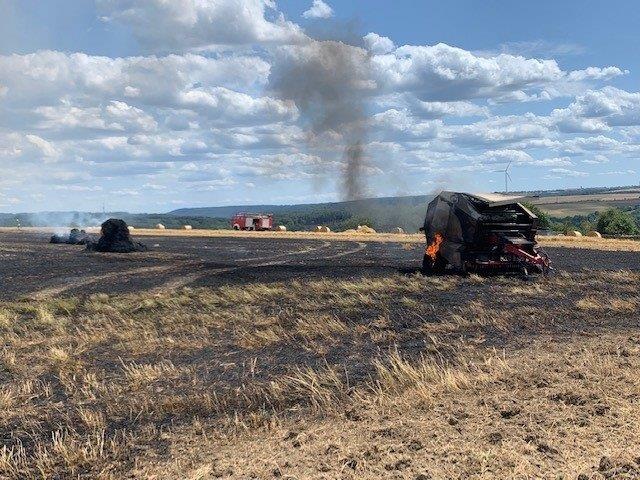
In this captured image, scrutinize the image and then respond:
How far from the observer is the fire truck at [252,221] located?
75312mm

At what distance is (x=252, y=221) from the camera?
7606 centimetres

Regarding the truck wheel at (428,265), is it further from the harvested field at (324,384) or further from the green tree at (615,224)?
the green tree at (615,224)

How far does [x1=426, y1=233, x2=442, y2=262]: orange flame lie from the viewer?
73.6ft

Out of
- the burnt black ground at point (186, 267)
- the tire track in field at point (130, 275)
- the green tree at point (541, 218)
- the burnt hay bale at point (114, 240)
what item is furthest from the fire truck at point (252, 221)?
the tire track in field at point (130, 275)

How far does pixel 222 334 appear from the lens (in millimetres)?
12508

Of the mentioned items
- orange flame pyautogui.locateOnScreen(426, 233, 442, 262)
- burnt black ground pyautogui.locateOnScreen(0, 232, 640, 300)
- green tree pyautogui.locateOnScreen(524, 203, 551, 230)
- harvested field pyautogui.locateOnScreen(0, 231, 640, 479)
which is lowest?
harvested field pyautogui.locateOnScreen(0, 231, 640, 479)

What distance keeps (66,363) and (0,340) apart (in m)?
2.93

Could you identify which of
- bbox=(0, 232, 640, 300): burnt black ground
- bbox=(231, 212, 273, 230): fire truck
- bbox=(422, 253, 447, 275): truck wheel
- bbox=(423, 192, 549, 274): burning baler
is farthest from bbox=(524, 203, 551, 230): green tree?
bbox=(231, 212, 273, 230): fire truck

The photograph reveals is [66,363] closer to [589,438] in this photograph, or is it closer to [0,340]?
[0,340]

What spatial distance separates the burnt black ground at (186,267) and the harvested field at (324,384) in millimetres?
3168

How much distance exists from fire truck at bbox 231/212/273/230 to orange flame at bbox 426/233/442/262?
53026mm

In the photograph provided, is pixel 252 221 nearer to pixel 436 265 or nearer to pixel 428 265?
pixel 428 265

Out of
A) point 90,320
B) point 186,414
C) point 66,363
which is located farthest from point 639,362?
point 90,320

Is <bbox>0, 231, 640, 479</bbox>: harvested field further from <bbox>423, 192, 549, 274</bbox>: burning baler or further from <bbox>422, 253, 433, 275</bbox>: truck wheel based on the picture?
<bbox>422, 253, 433, 275</bbox>: truck wheel
